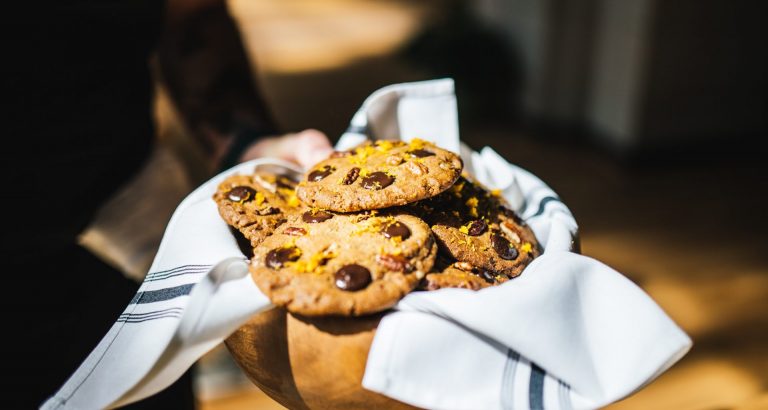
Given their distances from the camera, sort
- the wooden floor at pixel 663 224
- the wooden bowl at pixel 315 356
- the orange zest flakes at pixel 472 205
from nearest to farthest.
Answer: the wooden bowl at pixel 315 356, the orange zest flakes at pixel 472 205, the wooden floor at pixel 663 224

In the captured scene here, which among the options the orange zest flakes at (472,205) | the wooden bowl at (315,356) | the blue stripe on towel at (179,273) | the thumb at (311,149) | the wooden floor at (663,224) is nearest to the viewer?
the wooden bowl at (315,356)

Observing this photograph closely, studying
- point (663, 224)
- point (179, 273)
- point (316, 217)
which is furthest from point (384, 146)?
point (663, 224)

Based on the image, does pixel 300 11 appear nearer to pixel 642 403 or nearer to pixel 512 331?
pixel 642 403

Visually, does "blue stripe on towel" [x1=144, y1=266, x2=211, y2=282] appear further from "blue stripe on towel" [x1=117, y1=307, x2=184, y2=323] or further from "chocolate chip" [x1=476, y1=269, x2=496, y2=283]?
"chocolate chip" [x1=476, y1=269, x2=496, y2=283]

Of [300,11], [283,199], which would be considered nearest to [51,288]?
[283,199]

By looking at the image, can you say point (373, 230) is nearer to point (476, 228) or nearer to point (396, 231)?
point (396, 231)

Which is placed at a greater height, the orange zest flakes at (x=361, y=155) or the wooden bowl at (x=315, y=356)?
the orange zest flakes at (x=361, y=155)

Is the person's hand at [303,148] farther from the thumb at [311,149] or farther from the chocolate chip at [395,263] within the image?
the chocolate chip at [395,263]

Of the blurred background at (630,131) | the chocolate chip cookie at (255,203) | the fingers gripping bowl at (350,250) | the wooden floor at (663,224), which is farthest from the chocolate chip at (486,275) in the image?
the blurred background at (630,131)
